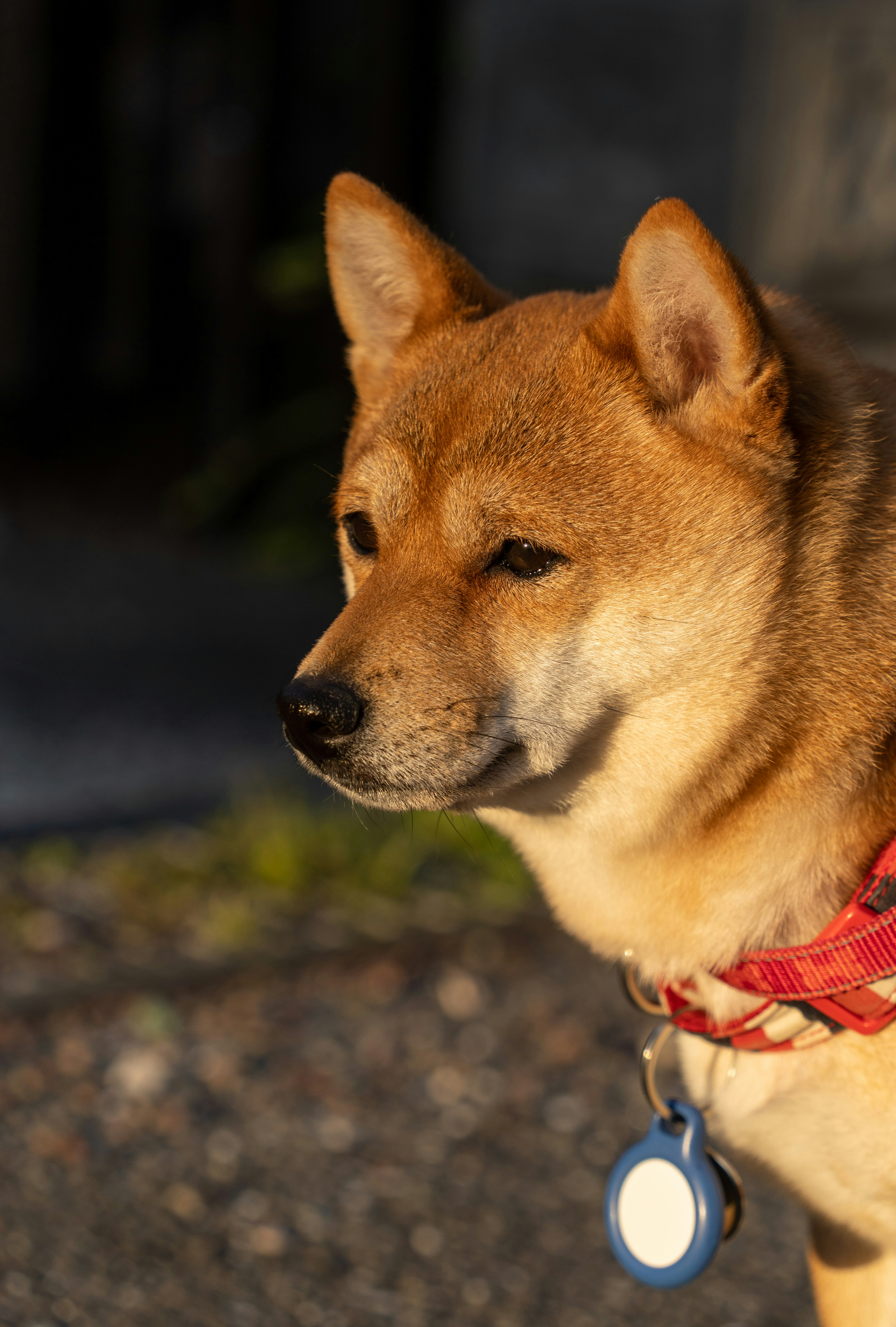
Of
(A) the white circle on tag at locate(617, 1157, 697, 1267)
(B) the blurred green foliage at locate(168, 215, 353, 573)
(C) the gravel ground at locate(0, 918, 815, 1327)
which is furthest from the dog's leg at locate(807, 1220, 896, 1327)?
(B) the blurred green foliage at locate(168, 215, 353, 573)

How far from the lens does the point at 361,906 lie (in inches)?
161

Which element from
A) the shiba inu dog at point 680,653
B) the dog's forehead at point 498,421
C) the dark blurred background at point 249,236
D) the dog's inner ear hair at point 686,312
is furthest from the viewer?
the dark blurred background at point 249,236

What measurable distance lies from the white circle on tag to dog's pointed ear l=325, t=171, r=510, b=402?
1536 millimetres

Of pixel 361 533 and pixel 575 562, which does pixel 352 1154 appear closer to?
pixel 361 533

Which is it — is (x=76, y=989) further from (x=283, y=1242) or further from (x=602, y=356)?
(x=602, y=356)

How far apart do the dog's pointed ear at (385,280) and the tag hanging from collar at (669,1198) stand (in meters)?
1.39

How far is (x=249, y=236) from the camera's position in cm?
716

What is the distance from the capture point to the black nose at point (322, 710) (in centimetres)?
184

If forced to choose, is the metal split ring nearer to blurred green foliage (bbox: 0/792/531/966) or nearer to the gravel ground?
the gravel ground

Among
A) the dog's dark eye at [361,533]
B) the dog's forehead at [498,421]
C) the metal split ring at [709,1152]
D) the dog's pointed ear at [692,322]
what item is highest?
the dog's pointed ear at [692,322]

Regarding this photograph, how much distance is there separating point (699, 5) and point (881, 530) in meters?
8.88

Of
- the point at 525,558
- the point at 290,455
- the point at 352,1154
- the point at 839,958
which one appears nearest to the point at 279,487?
the point at 290,455

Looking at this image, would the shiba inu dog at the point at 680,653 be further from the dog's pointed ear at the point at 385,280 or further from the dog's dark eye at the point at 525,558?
the dog's pointed ear at the point at 385,280

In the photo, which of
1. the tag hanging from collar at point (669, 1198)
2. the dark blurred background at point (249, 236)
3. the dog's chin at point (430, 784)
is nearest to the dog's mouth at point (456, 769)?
the dog's chin at point (430, 784)
